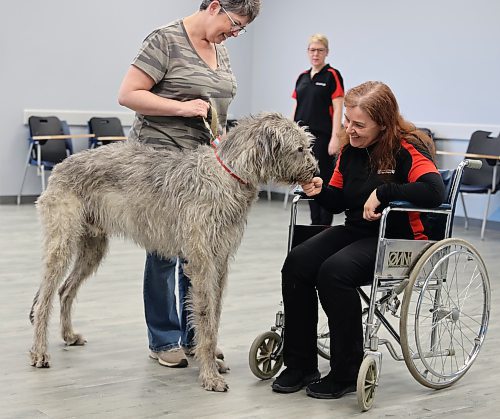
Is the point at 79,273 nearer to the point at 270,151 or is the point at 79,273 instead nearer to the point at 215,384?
the point at 215,384

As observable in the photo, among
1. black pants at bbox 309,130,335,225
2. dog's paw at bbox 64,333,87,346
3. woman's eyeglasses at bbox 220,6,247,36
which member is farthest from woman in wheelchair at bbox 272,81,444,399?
black pants at bbox 309,130,335,225

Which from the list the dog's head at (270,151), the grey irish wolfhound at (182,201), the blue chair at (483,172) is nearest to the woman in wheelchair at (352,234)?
the dog's head at (270,151)

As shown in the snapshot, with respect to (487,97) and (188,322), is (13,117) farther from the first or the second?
(188,322)

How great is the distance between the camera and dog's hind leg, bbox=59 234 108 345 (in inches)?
141

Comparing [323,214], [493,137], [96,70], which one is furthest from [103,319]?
[96,70]

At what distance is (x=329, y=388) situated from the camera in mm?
3023

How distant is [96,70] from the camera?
30.5 ft

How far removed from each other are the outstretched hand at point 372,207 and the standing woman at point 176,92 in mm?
709

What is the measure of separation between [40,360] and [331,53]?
23.0 feet

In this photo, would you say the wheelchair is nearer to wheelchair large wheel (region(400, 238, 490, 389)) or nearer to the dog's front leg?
wheelchair large wheel (region(400, 238, 490, 389))

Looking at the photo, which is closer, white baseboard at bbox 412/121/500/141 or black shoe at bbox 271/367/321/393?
black shoe at bbox 271/367/321/393

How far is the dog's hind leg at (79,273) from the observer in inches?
141

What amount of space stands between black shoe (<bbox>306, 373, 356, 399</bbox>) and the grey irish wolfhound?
0.32 metres

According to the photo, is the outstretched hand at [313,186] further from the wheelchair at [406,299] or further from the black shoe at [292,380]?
the black shoe at [292,380]
